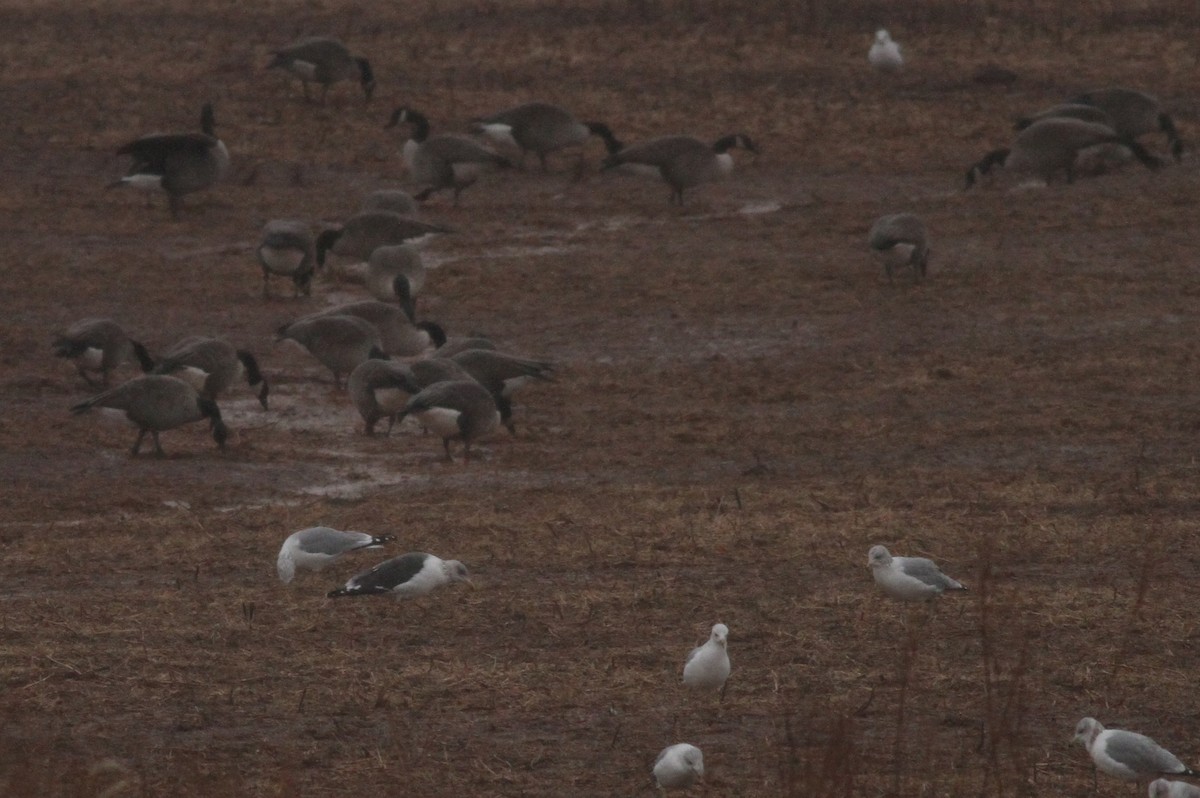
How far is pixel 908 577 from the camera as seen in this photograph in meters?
9.28

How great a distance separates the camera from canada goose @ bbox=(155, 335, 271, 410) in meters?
14.8

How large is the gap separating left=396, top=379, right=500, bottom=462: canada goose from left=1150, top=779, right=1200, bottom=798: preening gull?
24.1 feet

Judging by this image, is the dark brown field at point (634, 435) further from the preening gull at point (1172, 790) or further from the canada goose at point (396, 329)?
the canada goose at point (396, 329)

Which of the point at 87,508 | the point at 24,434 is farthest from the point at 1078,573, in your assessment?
the point at 24,434

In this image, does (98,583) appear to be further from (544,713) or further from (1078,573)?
(1078,573)

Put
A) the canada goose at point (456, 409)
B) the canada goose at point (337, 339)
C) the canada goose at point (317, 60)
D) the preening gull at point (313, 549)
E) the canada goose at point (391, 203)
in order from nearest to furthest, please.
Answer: the preening gull at point (313, 549) → the canada goose at point (456, 409) → the canada goose at point (337, 339) → the canada goose at point (391, 203) → the canada goose at point (317, 60)

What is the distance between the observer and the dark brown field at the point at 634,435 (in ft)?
25.9

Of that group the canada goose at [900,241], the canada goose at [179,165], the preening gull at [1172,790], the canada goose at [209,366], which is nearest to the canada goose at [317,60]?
the canada goose at [179,165]

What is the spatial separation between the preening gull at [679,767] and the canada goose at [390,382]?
716cm

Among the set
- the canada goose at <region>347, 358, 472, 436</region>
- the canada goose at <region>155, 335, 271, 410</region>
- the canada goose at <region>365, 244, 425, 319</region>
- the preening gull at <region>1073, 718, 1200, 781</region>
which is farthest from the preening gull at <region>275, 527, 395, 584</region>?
the canada goose at <region>365, 244, 425, 319</region>

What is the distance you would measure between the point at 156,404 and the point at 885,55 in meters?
14.7

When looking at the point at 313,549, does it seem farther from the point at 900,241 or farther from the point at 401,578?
the point at 900,241

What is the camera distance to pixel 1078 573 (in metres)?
10.2

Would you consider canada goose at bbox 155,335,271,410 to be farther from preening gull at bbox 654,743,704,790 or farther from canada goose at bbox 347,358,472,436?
A: preening gull at bbox 654,743,704,790
